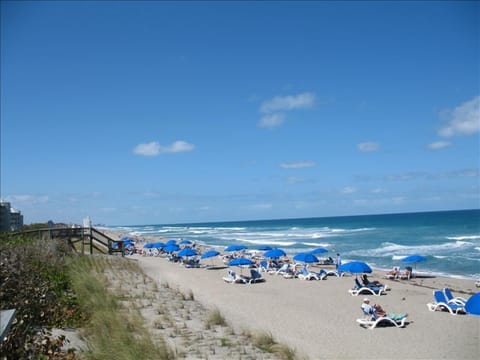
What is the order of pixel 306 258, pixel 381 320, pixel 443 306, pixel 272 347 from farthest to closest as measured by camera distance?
pixel 306 258 → pixel 443 306 → pixel 381 320 → pixel 272 347

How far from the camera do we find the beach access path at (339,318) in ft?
30.0

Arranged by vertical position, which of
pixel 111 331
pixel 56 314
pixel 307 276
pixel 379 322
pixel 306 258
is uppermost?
pixel 56 314

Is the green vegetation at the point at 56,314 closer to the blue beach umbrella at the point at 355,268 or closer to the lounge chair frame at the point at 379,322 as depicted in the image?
the lounge chair frame at the point at 379,322

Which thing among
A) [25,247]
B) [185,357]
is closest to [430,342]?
[185,357]

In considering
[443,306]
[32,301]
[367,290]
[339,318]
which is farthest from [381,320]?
[32,301]

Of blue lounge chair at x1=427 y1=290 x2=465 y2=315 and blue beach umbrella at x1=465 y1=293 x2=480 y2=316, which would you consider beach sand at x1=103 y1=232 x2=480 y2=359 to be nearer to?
blue lounge chair at x1=427 y1=290 x2=465 y2=315

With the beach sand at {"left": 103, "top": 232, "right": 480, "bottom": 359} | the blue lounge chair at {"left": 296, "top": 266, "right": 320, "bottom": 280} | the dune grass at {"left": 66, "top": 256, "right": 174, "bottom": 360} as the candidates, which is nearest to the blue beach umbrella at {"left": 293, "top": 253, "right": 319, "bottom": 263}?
the blue lounge chair at {"left": 296, "top": 266, "right": 320, "bottom": 280}

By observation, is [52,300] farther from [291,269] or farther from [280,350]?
[291,269]

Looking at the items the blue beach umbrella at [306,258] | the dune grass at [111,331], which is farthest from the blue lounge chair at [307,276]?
the dune grass at [111,331]

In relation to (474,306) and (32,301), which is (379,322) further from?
(32,301)

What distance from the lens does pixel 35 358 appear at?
4.17 meters

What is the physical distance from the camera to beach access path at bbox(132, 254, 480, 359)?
916 centimetres

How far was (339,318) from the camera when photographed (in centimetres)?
1232

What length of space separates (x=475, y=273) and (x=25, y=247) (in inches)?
888
